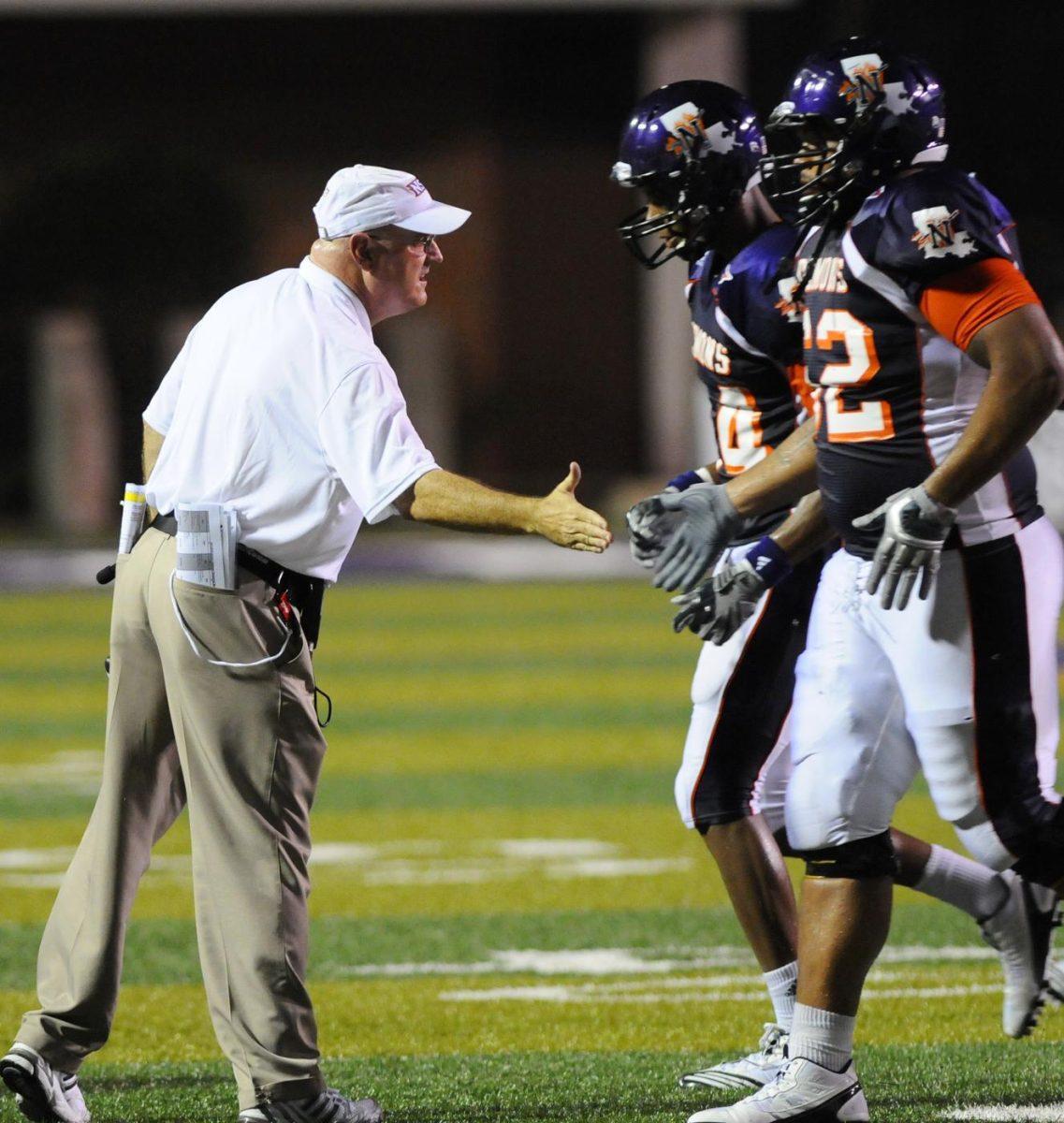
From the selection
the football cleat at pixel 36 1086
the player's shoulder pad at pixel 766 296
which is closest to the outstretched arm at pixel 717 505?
the player's shoulder pad at pixel 766 296

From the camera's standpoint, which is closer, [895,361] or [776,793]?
[895,361]

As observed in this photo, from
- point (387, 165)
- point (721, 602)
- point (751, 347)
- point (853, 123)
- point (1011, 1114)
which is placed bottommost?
point (1011, 1114)

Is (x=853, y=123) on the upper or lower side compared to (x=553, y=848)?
upper

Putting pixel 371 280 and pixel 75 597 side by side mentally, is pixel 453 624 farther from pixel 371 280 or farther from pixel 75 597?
pixel 371 280

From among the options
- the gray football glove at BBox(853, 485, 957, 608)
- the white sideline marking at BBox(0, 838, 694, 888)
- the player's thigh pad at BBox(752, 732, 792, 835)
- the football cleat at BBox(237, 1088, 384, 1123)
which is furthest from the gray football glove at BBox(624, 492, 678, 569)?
the white sideline marking at BBox(0, 838, 694, 888)

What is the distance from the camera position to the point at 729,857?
449cm

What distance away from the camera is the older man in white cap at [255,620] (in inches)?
151

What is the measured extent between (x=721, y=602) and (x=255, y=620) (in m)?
0.94

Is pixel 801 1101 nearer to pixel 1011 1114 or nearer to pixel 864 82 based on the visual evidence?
pixel 1011 1114

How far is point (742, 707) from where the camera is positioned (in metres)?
4.54

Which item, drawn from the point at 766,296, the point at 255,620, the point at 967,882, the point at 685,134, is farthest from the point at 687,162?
the point at 967,882

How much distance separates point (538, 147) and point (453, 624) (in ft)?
55.2

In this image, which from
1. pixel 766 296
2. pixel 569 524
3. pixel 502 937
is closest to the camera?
pixel 569 524

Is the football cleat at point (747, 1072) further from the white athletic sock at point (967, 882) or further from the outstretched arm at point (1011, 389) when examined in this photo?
the outstretched arm at point (1011, 389)
